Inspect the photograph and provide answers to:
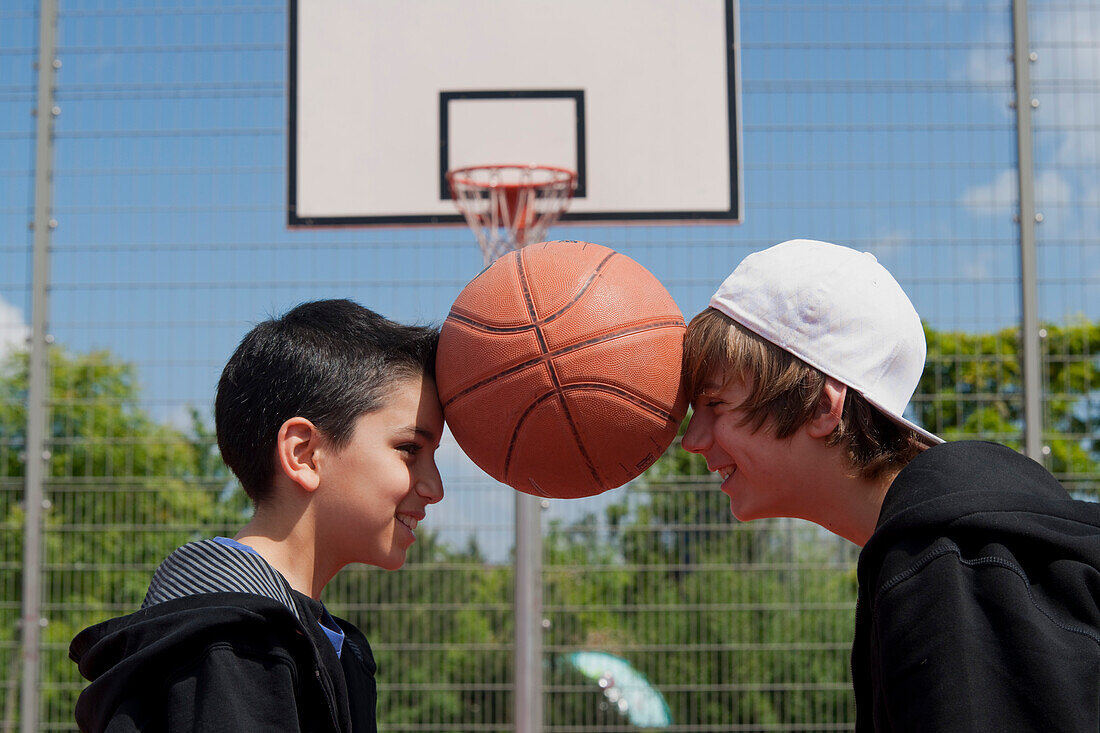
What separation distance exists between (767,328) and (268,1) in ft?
16.3

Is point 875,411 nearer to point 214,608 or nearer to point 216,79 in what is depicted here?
point 214,608

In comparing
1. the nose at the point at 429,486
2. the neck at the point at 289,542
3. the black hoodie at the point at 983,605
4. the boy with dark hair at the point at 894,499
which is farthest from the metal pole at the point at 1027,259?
the neck at the point at 289,542

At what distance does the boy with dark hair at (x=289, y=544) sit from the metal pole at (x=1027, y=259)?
481 cm

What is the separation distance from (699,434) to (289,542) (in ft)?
2.72

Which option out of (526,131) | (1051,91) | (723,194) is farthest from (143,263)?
(1051,91)

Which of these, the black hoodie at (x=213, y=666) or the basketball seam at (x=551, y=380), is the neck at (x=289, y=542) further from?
the basketball seam at (x=551, y=380)

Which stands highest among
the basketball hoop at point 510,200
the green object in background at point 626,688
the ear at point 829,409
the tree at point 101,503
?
the basketball hoop at point 510,200

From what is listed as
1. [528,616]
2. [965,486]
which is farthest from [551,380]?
[528,616]

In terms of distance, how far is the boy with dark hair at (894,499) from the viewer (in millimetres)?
1374

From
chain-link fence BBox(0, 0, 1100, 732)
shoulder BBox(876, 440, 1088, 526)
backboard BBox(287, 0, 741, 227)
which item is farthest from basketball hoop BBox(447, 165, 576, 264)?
shoulder BBox(876, 440, 1088, 526)

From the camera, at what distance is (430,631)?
5902mm

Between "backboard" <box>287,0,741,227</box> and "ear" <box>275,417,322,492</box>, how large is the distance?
365 cm

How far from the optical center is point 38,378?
6.18m

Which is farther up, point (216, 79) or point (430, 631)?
point (216, 79)
